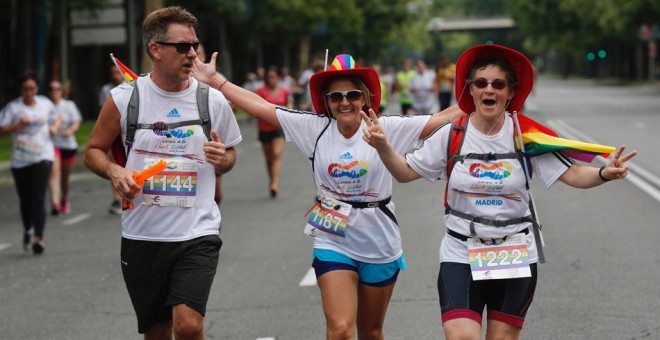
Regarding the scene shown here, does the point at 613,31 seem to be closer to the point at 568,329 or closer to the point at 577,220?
the point at 577,220

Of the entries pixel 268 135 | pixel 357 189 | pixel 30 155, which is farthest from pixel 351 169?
pixel 268 135

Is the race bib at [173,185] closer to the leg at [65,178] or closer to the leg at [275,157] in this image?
the leg at [65,178]

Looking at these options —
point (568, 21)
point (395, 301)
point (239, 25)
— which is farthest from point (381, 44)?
point (395, 301)

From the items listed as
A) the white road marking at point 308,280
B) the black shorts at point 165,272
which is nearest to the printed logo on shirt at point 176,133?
the black shorts at point 165,272

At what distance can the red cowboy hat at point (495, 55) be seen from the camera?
549cm

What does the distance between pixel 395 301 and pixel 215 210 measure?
331 cm

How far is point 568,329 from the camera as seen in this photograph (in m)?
7.72

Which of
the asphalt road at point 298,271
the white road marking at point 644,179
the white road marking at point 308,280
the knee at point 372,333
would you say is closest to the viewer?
the knee at point 372,333

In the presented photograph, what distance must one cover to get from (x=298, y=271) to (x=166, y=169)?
4.85 m

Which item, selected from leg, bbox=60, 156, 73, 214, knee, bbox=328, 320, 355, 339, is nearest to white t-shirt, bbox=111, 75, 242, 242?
knee, bbox=328, 320, 355, 339

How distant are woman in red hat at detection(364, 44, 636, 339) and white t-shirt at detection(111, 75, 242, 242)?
2.82ft

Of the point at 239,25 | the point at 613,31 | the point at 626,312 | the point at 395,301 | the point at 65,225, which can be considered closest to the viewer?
the point at 626,312

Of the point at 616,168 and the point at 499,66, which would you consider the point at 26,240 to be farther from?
the point at 616,168

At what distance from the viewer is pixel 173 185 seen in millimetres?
5656
